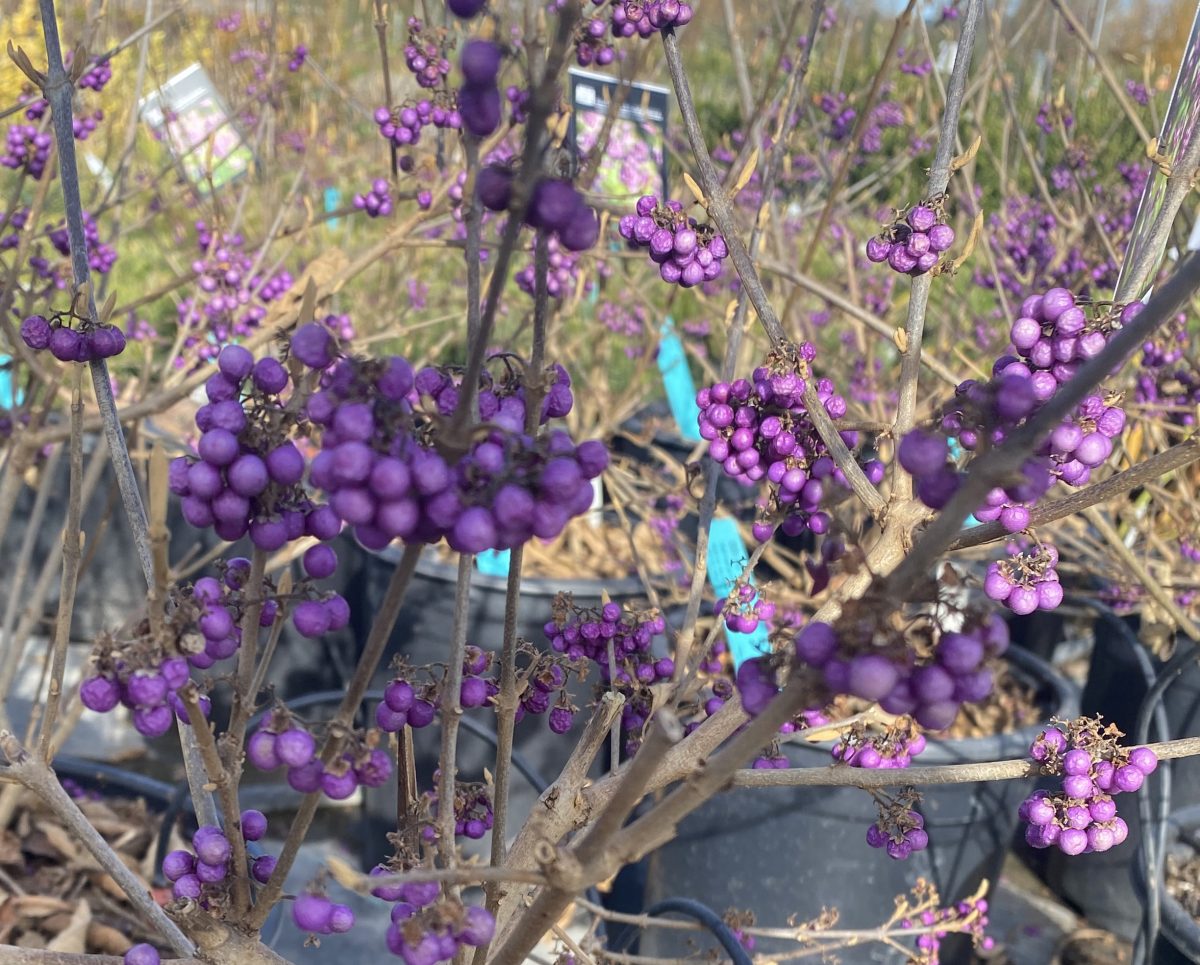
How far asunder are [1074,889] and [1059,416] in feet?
9.86

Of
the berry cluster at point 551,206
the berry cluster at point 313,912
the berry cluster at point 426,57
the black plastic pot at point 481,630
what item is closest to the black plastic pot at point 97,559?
the black plastic pot at point 481,630

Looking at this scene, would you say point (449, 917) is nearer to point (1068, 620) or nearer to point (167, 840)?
point (167, 840)

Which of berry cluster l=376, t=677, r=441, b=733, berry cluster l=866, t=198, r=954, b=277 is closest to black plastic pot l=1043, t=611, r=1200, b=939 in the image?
berry cluster l=866, t=198, r=954, b=277

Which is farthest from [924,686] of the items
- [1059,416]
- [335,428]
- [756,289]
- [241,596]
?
[756,289]

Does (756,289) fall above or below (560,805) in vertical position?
above

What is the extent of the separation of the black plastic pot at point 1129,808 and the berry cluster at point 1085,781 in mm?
1840

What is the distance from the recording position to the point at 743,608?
1.40 metres

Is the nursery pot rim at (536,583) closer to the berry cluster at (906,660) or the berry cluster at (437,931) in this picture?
the berry cluster at (437,931)

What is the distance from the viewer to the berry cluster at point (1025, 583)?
1079 mm

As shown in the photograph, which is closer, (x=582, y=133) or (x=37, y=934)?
(x=37, y=934)

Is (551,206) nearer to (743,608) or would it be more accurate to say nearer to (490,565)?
(743,608)

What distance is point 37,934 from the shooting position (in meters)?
2.11

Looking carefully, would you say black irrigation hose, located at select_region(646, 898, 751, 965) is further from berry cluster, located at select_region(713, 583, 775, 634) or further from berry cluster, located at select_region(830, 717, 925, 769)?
berry cluster, located at select_region(713, 583, 775, 634)

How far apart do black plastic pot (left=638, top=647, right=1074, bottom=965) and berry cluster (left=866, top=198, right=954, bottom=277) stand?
4.78 feet
